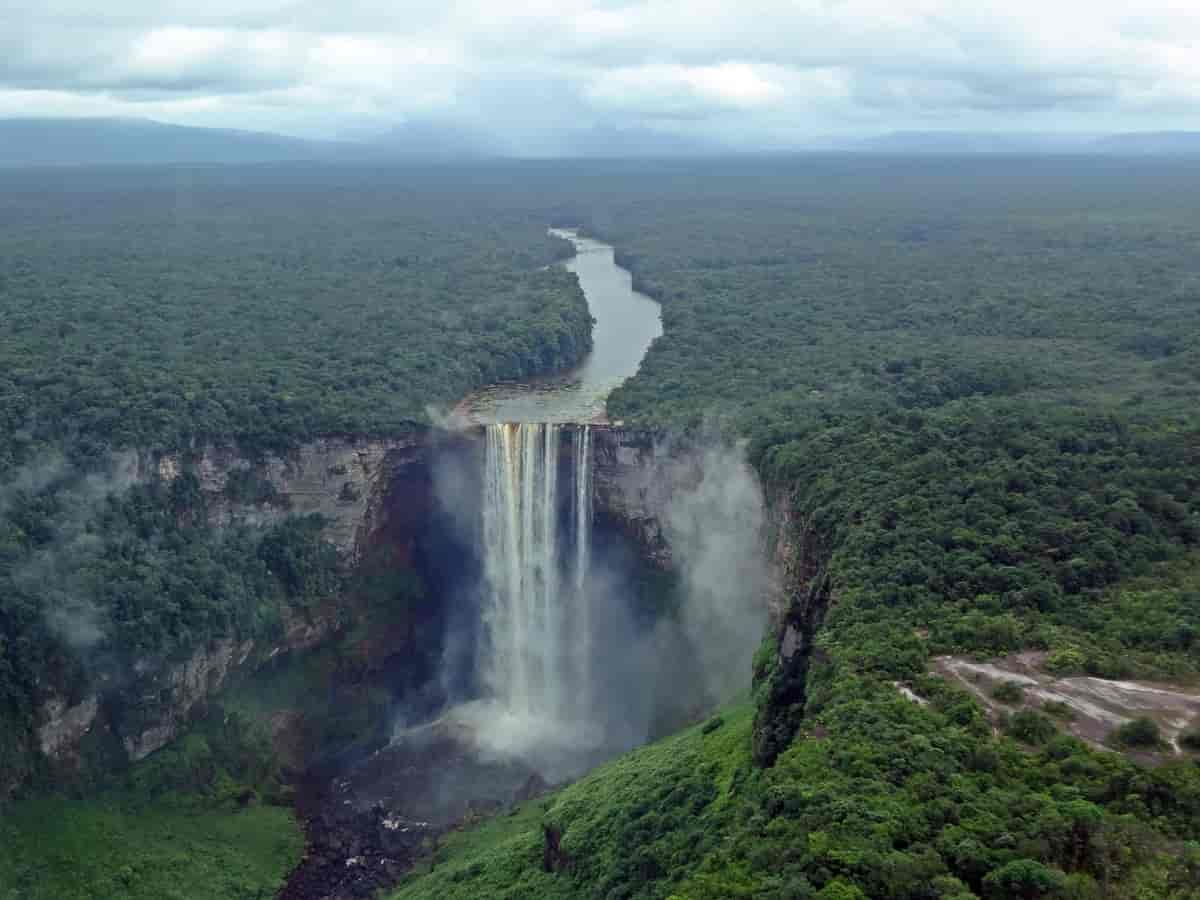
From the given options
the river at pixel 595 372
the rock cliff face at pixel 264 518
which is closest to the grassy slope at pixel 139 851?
the rock cliff face at pixel 264 518

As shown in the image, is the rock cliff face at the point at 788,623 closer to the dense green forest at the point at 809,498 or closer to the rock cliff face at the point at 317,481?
the dense green forest at the point at 809,498

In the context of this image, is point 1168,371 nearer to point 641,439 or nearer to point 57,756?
point 641,439

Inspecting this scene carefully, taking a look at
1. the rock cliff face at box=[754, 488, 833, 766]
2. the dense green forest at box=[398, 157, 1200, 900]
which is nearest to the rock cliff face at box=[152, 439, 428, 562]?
the dense green forest at box=[398, 157, 1200, 900]

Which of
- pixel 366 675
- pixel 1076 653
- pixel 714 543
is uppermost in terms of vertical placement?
pixel 1076 653

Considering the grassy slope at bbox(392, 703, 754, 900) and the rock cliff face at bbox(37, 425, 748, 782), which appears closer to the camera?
the grassy slope at bbox(392, 703, 754, 900)

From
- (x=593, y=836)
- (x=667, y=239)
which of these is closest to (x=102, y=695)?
(x=593, y=836)

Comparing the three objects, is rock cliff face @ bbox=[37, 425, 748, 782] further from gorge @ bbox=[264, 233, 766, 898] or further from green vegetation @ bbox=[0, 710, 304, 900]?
green vegetation @ bbox=[0, 710, 304, 900]
